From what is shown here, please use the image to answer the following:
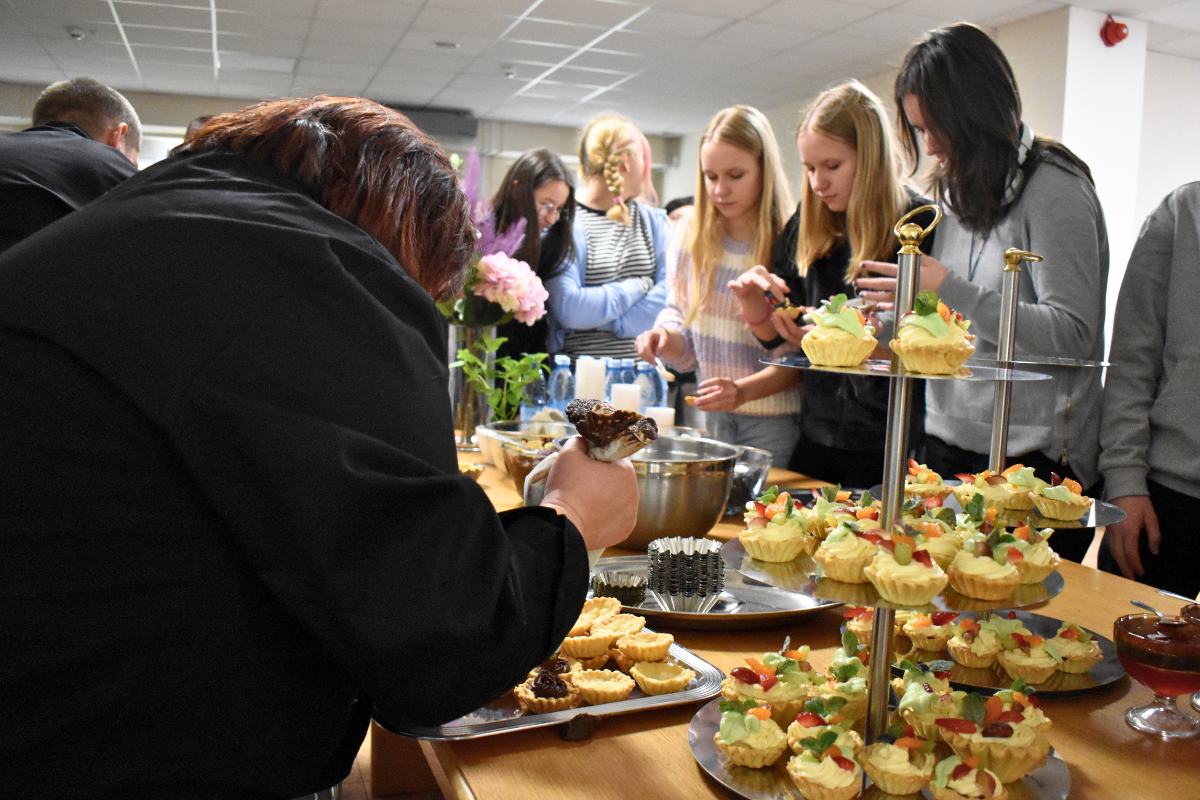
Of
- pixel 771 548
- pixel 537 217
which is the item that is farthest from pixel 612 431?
pixel 537 217

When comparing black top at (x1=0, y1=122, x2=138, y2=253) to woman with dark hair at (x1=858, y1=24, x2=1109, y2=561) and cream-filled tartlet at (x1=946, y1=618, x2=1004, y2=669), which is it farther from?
cream-filled tartlet at (x1=946, y1=618, x2=1004, y2=669)

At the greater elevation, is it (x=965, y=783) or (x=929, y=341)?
(x=929, y=341)

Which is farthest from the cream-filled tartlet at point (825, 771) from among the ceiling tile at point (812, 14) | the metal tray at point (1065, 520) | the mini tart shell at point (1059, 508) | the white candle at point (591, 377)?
the ceiling tile at point (812, 14)

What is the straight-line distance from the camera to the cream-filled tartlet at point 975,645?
3.28 feet

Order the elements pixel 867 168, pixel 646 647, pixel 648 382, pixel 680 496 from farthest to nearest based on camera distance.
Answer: pixel 648 382, pixel 867 168, pixel 680 496, pixel 646 647

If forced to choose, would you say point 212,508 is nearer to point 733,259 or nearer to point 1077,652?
point 1077,652

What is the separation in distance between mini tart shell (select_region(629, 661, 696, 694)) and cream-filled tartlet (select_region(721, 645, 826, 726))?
6cm

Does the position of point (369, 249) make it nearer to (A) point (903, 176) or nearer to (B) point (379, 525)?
(B) point (379, 525)

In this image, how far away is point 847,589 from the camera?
Answer: 30.4 inches

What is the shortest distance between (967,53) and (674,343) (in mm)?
1104

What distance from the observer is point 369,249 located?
2.48ft

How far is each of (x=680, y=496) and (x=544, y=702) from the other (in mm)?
583

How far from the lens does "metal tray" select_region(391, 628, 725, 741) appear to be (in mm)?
839

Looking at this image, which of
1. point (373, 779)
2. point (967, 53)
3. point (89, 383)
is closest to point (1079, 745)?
point (89, 383)
